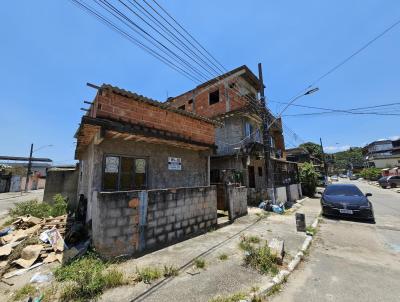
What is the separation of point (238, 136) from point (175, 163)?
8867 mm

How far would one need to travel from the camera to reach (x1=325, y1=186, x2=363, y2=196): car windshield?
10.6 m

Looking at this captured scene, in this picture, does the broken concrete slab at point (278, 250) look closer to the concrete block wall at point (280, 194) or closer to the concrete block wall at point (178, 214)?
the concrete block wall at point (178, 214)

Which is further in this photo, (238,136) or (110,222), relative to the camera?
(238,136)

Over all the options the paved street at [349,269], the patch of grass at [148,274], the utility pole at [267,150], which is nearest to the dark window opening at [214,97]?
the utility pole at [267,150]

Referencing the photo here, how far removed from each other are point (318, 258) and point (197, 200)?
13.3 feet

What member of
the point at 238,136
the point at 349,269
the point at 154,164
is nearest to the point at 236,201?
the point at 154,164

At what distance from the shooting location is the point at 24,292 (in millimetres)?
3680

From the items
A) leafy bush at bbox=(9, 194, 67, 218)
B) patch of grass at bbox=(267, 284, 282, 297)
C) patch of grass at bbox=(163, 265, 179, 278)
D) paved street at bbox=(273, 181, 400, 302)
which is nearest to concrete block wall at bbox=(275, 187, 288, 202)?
paved street at bbox=(273, 181, 400, 302)

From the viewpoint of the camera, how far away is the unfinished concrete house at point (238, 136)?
14.8 metres

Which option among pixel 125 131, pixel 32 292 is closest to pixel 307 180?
pixel 125 131

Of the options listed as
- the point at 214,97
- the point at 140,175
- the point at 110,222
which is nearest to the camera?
the point at 110,222

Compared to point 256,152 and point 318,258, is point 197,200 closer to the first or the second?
point 318,258

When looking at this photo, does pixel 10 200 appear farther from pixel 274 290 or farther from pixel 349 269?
pixel 349 269

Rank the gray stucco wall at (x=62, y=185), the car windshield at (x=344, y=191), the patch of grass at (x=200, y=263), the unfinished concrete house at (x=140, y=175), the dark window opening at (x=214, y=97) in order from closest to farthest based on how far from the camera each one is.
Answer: the patch of grass at (x=200, y=263)
the unfinished concrete house at (x=140, y=175)
the car windshield at (x=344, y=191)
the gray stucco wall at (x=62, y=185)
the dark window opening at (x=214, y=97)
